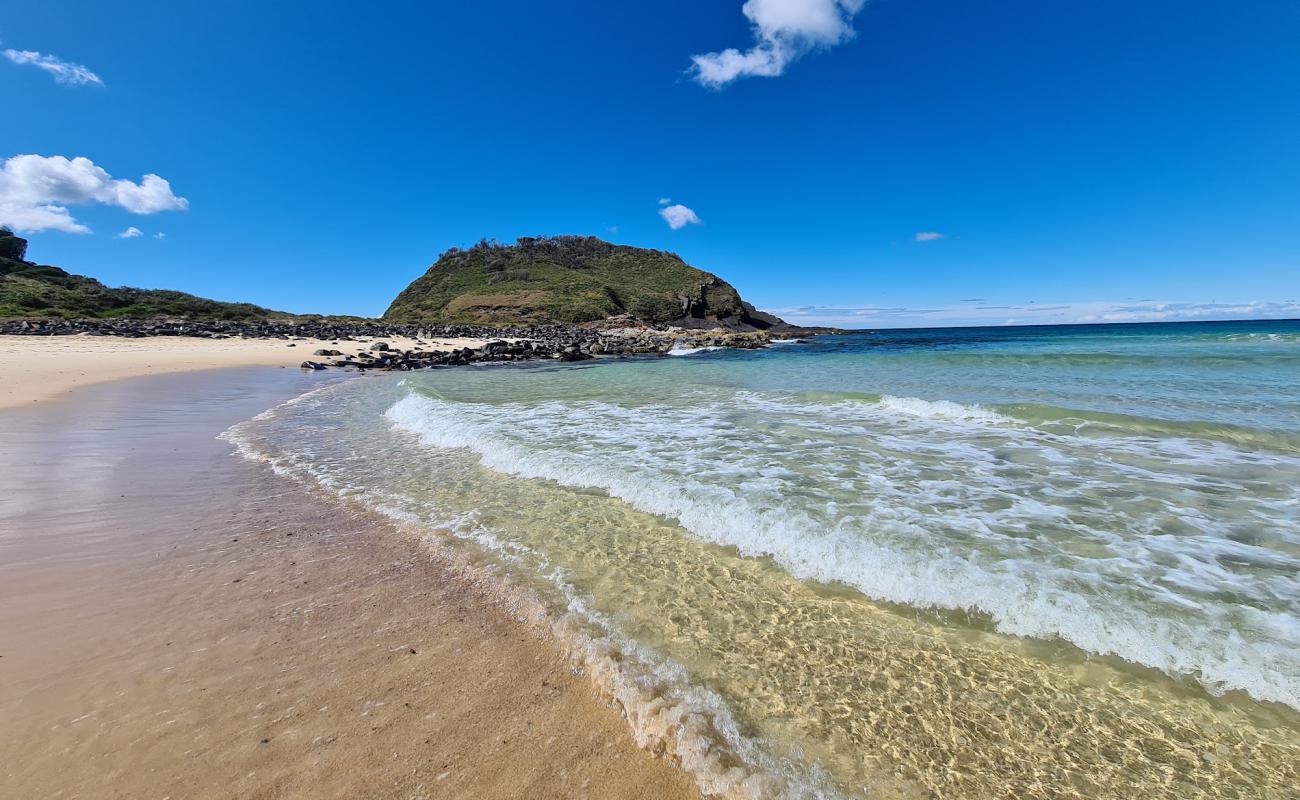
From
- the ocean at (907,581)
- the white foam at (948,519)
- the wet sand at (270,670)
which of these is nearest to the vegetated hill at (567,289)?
the white foam at (948,519)

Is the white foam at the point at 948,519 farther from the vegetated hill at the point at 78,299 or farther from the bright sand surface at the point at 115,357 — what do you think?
the vegetated hill at the point at 78,299

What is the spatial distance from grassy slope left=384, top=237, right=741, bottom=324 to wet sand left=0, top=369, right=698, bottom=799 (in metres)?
65.6

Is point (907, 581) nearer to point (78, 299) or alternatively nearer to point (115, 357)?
point (115, 357)

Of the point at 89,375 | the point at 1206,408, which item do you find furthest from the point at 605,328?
the point at 1206,408

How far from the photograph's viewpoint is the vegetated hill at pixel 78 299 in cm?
4512

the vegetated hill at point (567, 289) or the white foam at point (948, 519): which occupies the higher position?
the vegetated hill at point (567, 289)

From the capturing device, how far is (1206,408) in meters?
10.8

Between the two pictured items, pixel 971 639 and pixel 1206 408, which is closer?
pixel 971 639

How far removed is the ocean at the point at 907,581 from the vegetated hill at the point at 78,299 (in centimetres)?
5546

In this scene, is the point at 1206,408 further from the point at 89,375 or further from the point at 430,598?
the point at 89,375

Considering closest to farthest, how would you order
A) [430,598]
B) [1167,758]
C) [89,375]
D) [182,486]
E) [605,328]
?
1. [1167,758]
2. [430,598]
3. [182,486]
4. [89,375]
5. [605,328]

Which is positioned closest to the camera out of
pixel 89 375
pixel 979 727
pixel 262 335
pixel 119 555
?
pixel 979 727

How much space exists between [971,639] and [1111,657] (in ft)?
2.44

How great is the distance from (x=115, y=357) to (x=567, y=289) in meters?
62.0
